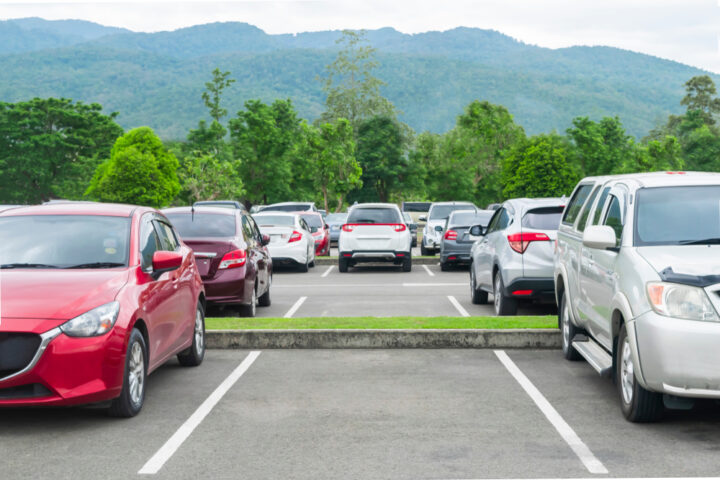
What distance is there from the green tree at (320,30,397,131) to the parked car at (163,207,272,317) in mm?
97984

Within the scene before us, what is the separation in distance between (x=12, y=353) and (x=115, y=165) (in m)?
82.0

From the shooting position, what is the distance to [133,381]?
270 inches

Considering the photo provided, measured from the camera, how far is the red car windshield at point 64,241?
7246mm

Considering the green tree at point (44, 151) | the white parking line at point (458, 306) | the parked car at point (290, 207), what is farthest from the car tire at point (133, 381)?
the green tree at point (44, 151)

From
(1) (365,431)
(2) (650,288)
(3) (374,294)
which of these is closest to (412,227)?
(3) (374,294)

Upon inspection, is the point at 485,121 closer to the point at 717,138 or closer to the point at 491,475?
the point at 717,138

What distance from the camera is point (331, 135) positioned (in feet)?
269

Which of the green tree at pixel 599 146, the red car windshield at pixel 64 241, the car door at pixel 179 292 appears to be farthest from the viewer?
the green tree at pixel 599 146

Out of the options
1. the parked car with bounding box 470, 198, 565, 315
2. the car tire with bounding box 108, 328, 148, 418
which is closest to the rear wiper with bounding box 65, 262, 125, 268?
the car tire with bounding box 108, 328, 148, 418

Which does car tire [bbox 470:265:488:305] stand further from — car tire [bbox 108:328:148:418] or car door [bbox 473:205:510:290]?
car tire [bbox 108:328:148:418]

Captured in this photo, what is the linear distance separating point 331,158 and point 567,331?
73210 mm

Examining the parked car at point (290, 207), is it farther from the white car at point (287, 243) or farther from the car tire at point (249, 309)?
the car tire at point (249, 309)

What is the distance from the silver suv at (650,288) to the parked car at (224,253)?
198 inches

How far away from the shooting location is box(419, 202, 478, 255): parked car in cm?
2911
